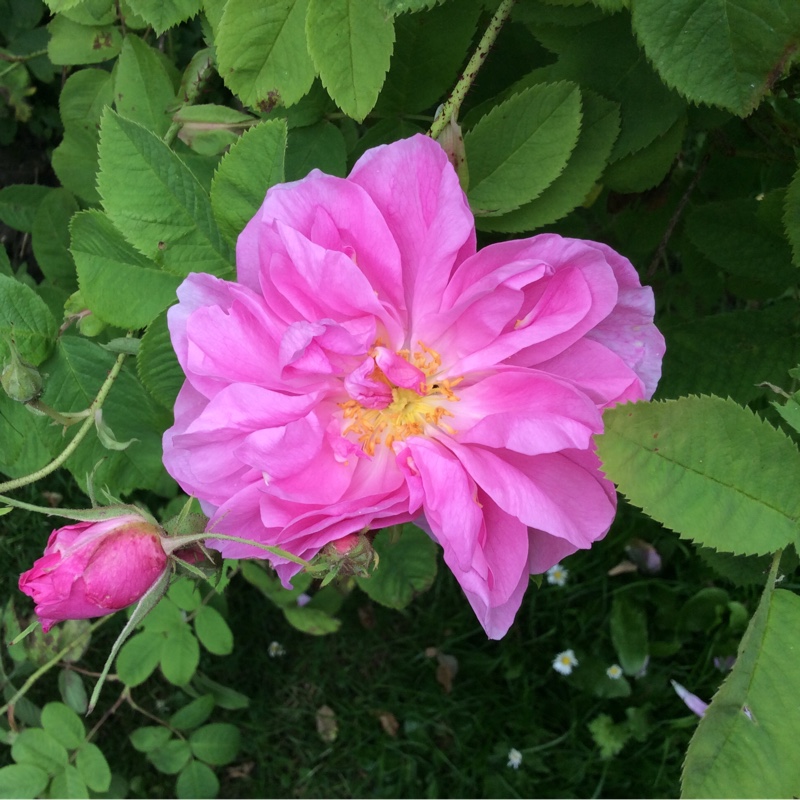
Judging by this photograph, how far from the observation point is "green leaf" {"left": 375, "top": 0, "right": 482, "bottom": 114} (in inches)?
39.9

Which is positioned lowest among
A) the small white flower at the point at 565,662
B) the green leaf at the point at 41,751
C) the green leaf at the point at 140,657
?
the small white flower at the point at 565,662

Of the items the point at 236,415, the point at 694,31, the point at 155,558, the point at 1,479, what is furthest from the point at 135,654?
the point at 694,31

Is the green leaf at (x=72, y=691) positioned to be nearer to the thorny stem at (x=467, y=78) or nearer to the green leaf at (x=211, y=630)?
the green leaf at (x=211, y=630)

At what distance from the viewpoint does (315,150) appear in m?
1.09

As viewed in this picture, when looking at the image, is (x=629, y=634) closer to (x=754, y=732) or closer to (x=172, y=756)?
(x=172, y=756)

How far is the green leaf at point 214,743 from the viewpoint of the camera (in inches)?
80.4

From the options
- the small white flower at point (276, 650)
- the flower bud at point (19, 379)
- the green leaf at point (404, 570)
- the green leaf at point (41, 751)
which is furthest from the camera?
the small white flower at point (276, 650)

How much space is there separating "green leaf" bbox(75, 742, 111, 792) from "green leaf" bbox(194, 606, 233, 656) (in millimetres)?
328

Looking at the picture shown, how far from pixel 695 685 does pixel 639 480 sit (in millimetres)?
1881

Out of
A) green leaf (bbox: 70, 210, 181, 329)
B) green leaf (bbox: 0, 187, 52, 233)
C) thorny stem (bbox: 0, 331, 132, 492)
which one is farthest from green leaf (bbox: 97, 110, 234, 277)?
green leaf (bbox: 0, 187, 52, 233)

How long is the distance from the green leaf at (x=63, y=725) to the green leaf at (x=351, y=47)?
4.94 ft

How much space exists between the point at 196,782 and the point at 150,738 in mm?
168

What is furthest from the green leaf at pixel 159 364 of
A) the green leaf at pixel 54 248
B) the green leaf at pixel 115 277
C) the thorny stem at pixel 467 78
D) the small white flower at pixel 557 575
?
the small white flower at pixel 557 575

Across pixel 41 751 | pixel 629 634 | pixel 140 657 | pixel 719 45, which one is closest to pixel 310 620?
pixel 140 657
